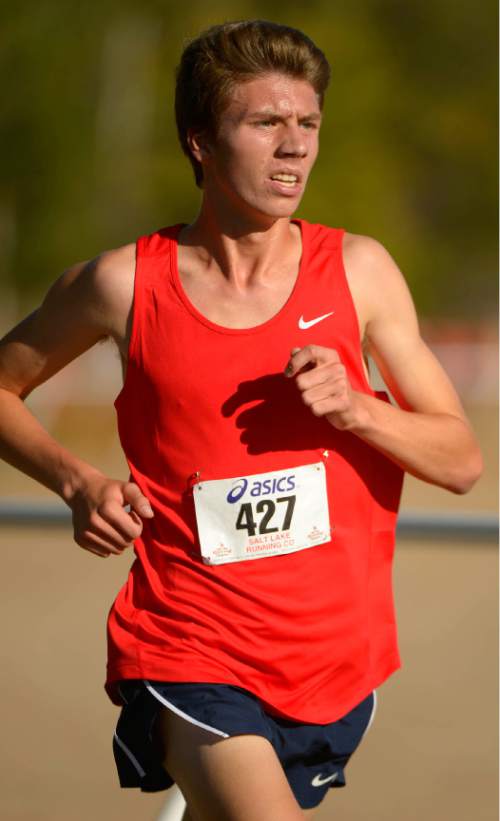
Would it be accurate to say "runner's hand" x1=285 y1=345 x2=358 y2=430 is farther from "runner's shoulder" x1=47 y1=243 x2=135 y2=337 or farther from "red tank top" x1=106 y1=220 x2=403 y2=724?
"runner's shoulder" x1=47 y1=243 x2=135 y2=337

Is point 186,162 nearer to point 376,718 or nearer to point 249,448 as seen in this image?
point 376,718

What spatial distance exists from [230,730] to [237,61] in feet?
4.25

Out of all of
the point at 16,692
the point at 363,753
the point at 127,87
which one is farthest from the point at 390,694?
the point at 127,87

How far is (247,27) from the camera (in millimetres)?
2963

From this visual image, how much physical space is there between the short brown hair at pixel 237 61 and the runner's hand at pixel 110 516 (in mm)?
762

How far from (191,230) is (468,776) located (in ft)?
8.46

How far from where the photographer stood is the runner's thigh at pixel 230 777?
8.67 ft

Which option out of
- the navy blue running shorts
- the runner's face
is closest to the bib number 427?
the navy blue running shorts

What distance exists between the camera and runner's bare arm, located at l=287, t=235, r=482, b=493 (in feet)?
9.46

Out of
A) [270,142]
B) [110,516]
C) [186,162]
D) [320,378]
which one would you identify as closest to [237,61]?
[270,142]

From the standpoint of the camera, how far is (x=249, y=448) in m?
2.89

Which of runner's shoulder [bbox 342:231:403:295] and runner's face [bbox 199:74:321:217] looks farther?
runner's shoulder [bbox 342:231:403:295]

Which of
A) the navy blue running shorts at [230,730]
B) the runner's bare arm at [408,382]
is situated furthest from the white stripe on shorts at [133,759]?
the runner's bare arm at [408,382]

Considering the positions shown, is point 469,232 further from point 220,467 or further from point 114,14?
point 220,467
